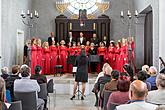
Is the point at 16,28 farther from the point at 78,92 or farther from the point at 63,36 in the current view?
the point at 78,92

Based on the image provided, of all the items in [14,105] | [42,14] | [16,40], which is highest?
[42,14]

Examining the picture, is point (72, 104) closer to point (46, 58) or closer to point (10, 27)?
point (10, 27)

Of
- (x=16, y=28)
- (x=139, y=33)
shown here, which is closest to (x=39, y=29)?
(x=16, y=28)

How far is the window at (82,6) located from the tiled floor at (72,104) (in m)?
8.13

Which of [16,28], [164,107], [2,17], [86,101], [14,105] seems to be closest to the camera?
[164,107]

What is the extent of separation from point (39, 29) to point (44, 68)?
3535 mm

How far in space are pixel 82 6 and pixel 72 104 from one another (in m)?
9.57

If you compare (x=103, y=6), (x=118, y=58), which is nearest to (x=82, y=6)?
(x=103, y=6)

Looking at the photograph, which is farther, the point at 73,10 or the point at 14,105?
the point at 73,10

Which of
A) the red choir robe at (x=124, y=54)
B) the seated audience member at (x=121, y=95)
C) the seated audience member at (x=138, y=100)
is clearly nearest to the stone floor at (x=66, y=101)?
the red choir robe at (x=124, y=54)

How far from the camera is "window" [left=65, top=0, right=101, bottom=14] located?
58.5ft

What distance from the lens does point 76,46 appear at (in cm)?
1497

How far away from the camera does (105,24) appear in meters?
17.1

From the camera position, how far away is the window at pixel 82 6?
702 inches
